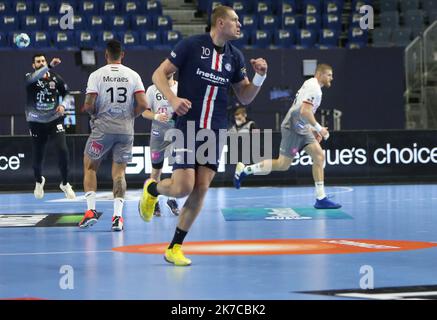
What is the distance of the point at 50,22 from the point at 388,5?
9.35 meters

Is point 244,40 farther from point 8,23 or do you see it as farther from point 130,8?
point 8,23

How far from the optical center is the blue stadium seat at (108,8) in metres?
25.3

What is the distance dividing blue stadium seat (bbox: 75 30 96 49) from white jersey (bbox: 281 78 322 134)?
10993 mm

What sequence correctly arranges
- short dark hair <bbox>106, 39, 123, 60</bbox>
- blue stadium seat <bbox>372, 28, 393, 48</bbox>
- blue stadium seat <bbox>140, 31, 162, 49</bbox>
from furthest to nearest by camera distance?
blue stadium seat <bbox>372, 28, 393, 48</bbox> → blue stadium seat <bbox>140, 31, 162, 49</bbox> → short dark hair <bbox>106, 39, 123, 60</bbox>

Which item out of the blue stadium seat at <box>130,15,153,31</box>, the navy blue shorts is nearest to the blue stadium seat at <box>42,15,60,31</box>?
the blue stadium seat at <box>130,15,153,31</box>

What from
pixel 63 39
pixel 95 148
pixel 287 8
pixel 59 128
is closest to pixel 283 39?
pixel 287 8

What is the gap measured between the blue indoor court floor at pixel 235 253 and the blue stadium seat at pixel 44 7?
10.8 m

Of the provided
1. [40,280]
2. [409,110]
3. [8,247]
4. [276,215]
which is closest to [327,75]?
[276,215]

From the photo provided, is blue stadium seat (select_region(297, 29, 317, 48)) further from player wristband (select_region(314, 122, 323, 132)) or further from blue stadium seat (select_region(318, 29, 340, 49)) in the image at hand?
player wristband (select_region(314, 122, 323, 132))

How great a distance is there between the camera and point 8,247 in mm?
9820

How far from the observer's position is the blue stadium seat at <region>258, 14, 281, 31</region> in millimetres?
25359

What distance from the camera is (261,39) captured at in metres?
24.7

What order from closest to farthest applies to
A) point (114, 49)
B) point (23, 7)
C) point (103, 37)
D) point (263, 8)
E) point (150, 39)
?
point (114, 49)
point (103, 37)
point (150, 39)
point (23, 7)
point (263, 8)

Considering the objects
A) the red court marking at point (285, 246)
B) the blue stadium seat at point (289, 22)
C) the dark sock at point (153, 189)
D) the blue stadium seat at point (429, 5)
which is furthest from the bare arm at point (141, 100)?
the blue stadium seat at point (429, 5)
